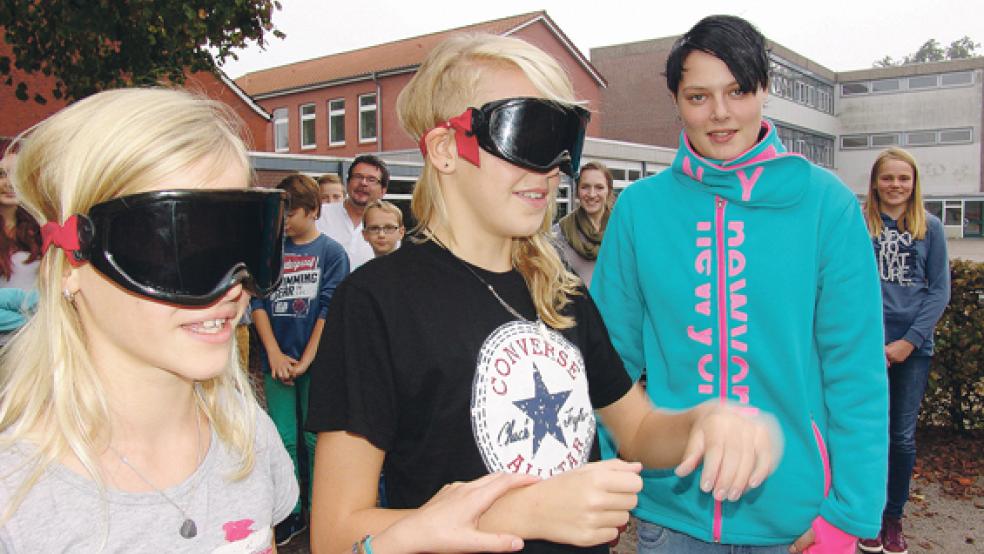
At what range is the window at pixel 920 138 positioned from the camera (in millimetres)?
50219

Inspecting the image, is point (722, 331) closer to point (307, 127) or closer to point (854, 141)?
point (307, 127)

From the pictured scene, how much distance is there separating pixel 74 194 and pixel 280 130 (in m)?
43.9

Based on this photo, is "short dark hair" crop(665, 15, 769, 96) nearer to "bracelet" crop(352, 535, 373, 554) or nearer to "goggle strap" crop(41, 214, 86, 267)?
"bracelet" crop(352, 535, 373, 554)

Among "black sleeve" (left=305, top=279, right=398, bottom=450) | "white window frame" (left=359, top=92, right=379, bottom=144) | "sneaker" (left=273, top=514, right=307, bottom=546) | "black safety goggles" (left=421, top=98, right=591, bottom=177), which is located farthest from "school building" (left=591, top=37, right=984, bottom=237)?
"black sleeve" (left=305, top=279, right=398, bottom=450)

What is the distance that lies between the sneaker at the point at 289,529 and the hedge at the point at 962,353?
18.4 ft

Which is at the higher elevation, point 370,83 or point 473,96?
point 370,83

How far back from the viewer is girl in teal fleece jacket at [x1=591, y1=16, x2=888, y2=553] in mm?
2152

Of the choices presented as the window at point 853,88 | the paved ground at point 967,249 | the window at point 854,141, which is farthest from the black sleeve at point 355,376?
the window at point 853,88

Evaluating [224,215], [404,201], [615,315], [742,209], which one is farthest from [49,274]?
[404,201]

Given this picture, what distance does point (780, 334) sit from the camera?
7.11 feet

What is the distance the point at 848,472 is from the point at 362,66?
129ft

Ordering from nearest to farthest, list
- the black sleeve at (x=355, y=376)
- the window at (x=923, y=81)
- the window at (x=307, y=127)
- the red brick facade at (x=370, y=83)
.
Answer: the black sleeve at (x=355, y=376)
the red brick facade at (x=370, y=83)
the window at (x=307, y=127)
the window at (x=923, y=81)

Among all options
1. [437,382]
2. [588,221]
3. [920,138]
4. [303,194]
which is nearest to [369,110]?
[588,221]

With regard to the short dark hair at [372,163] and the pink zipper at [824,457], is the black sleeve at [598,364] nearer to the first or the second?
the pink zipper at [824,457]
